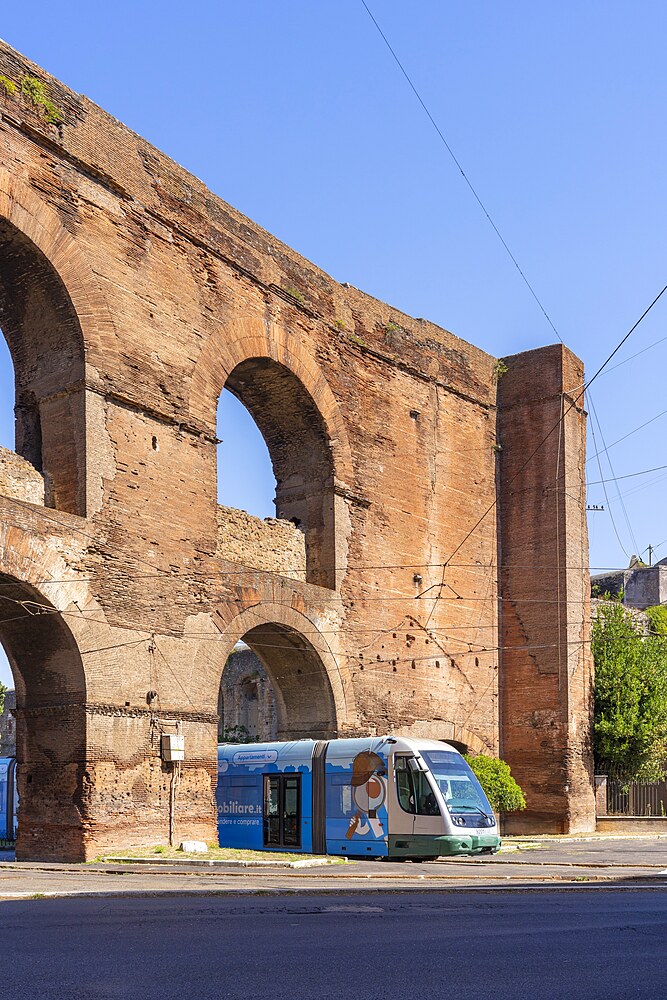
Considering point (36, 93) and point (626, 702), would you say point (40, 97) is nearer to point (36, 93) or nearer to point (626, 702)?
point (36, 93)

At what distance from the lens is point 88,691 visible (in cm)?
1536

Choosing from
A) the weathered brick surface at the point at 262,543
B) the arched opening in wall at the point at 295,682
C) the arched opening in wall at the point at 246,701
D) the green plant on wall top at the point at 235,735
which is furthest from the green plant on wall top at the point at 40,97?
the green plant on wall top at the point at 235,735

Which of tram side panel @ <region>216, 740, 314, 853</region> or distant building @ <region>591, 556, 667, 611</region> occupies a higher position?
distant building @ <region>591, 556, 667, 611</region>

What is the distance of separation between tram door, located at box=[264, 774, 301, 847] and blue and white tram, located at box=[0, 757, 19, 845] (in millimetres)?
8325

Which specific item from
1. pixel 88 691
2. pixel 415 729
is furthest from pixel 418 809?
pixel 415 729

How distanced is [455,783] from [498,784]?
7.20 m

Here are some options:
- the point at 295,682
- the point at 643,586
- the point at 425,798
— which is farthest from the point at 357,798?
the point at 643,586

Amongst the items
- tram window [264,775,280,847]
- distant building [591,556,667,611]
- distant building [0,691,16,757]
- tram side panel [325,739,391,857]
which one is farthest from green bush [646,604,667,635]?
tram side panel [325,739,391,857]

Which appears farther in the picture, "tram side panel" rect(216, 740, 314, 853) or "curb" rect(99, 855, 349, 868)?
"tram side panel" rect(216, 740, 314, 853)

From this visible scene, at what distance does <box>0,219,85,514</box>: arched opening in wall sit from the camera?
15859mm

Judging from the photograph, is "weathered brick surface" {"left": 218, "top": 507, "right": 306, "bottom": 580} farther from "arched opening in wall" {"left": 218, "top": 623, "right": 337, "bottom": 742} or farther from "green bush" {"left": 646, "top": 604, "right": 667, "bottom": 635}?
"green bush" {"left": 646, "top": 604, "right": 667, "bottom": 635}

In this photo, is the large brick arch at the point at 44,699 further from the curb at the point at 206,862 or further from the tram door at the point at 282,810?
the tram door at the point at 282,810

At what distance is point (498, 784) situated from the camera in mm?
23281

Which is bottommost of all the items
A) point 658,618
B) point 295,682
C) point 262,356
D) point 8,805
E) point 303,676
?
point 8,805
